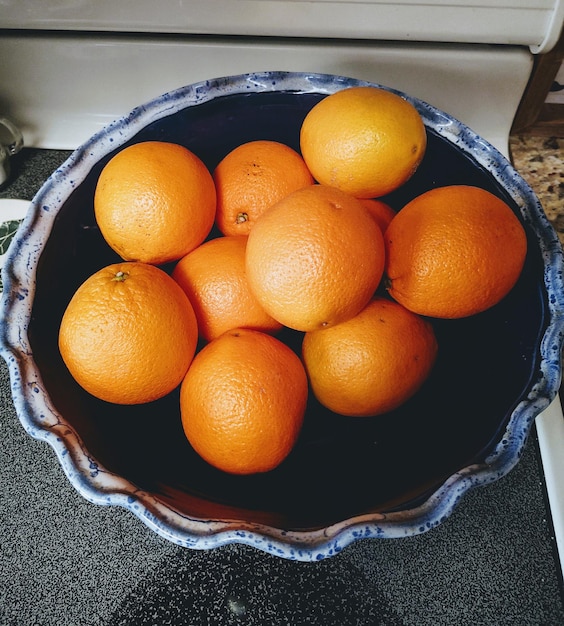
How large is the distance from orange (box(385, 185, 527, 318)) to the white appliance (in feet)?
0.66

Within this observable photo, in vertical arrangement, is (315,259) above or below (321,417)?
above

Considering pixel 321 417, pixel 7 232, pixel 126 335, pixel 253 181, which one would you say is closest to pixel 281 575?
pixel 321 417

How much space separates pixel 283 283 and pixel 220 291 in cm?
9

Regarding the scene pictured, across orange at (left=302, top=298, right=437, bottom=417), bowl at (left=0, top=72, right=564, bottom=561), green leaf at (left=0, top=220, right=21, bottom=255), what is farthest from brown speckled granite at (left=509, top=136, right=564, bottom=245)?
green leaf at (left=0, top=220, right=21, bottom=255)

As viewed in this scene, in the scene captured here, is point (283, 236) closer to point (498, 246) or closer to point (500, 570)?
point (498, 246)

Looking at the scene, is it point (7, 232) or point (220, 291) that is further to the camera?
point (7, 232)

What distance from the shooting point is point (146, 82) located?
716mm

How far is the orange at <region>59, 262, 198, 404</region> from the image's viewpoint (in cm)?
44

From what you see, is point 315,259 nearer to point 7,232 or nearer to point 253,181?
point 253,181

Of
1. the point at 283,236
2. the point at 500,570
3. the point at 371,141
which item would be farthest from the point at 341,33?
the point at 500,570

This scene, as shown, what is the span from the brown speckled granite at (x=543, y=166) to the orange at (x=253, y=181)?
345mm

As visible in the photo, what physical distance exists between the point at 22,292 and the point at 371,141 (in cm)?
34

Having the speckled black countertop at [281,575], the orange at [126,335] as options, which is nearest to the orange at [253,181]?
the orange at [126,335]

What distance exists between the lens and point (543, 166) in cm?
73
